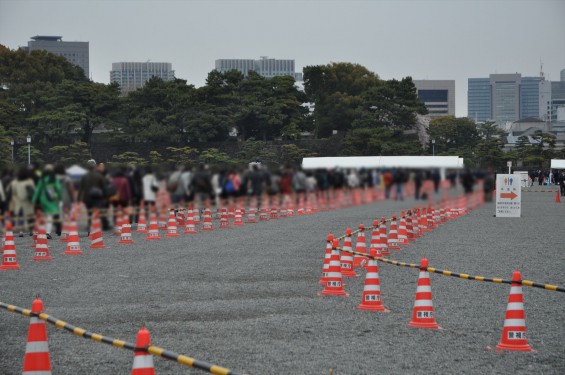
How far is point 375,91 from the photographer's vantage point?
11.8 meters

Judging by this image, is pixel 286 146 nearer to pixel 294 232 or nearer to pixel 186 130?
pixel 186 130

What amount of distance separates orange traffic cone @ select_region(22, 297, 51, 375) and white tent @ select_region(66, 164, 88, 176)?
11.2 metres

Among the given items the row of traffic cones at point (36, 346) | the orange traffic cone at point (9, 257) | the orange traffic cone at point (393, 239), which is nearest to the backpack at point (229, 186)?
the row of traffic cones at point (36, 346)

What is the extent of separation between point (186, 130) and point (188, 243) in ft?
123

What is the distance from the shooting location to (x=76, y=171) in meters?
3.24

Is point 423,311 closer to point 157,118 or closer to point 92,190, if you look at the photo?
point 157,118

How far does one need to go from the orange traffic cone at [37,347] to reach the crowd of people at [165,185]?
10.8 meters

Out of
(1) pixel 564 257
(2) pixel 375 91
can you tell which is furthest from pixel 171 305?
(1) pixel 564 257

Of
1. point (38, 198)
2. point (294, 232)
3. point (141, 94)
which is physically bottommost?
point (294, 232)

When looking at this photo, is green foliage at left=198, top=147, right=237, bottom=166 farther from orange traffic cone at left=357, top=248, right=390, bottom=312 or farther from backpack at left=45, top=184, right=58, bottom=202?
orange traffic cone at left=357, top=248, right=390, bottom=312

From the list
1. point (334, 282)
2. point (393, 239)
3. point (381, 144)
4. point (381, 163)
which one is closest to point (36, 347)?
point (381, 144)

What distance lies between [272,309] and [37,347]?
35.0 feet

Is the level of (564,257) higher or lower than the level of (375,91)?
lower

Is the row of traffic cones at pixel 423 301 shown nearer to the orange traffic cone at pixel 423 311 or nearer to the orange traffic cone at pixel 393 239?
the orange traffic cone at pixel 423 311
